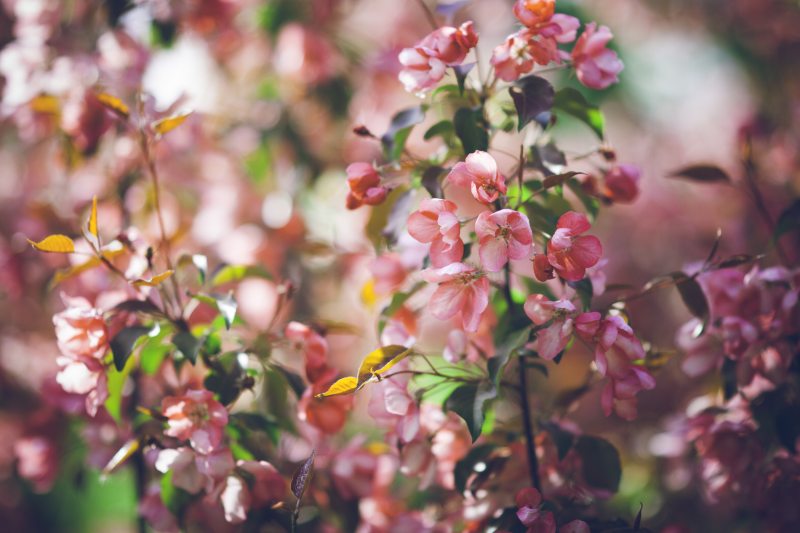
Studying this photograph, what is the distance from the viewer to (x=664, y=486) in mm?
1229

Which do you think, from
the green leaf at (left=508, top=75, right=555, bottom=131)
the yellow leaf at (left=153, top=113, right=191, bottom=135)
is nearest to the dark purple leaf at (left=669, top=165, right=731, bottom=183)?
the green leaf at (left=508, top=75, right=555, bottom=131)

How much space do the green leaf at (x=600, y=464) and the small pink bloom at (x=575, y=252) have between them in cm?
27

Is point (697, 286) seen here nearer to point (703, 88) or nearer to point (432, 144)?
point (432, 144)

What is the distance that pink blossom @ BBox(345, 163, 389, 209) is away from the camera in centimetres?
80

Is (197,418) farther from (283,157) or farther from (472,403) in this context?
(283,157)

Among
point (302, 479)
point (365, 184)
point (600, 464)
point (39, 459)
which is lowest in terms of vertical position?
point (39, 459)

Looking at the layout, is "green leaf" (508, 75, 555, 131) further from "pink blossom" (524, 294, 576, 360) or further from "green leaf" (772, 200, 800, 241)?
"green leaf" (772, 200, 800, 241)

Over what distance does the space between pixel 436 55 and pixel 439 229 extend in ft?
0.61

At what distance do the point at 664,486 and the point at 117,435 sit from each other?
895 mm

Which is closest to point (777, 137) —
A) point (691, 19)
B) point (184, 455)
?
point (691, 19)

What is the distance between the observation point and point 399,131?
2.89 feet

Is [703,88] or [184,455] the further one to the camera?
[703,88]

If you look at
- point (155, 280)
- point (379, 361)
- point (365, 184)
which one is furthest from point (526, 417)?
point (155, 280)

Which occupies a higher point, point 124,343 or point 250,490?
point 124,343
